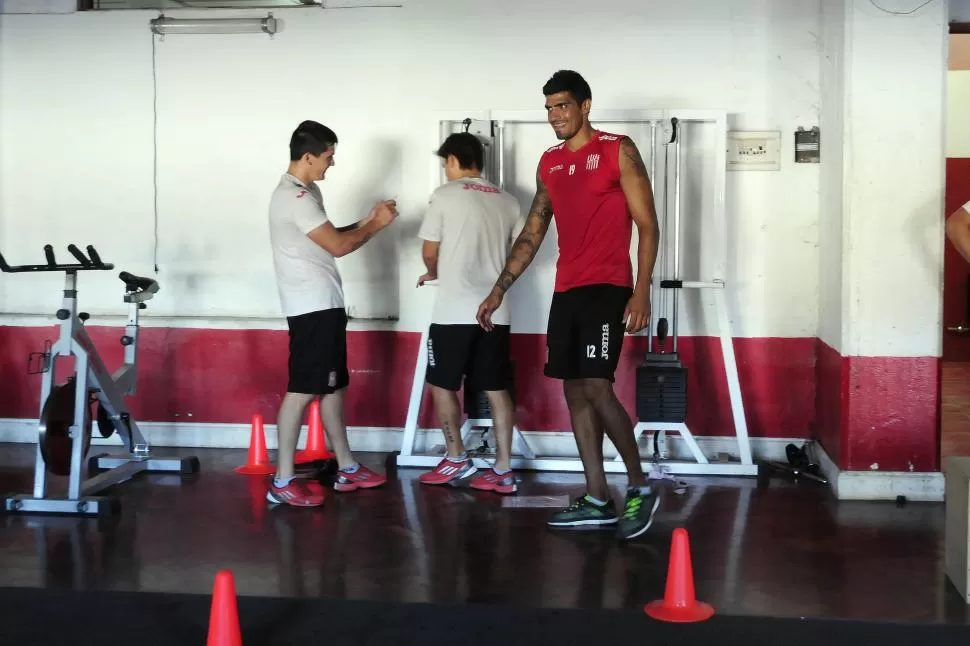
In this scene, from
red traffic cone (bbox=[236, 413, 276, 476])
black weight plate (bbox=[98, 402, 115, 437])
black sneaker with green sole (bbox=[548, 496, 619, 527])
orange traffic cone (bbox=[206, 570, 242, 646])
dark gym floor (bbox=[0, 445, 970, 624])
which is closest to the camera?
orange traffic cone (bbox=[206, 570, 242, 646])

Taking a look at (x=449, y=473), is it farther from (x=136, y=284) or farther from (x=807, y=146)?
(x=807, y=146)

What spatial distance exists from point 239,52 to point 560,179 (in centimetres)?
237

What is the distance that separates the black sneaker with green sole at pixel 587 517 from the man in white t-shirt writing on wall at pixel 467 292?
0.65 meters

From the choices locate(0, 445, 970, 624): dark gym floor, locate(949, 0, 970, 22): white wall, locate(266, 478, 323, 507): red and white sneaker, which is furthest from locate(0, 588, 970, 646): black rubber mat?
locate(949, 0, 970, 22): white wall

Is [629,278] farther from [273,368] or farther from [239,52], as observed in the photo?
[239,52]

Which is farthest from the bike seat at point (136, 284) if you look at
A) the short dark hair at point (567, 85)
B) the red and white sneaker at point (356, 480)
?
the short dark hair at point (567, 85)

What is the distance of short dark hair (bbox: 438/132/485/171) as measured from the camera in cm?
459

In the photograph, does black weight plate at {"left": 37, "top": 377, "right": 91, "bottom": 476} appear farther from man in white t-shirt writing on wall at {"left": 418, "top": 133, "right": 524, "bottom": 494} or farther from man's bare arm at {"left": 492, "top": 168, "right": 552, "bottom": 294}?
man's bare arm at {"left": 492, "top": 168, "right": 552, "bottom": 294}

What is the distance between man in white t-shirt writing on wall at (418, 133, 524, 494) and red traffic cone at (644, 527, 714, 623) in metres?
1.58

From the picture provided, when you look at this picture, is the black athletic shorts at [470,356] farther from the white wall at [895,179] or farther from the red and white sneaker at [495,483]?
the white wall at [895,179]

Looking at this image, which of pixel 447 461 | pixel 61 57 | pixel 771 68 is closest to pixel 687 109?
pixel 771 68

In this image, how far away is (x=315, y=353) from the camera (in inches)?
169

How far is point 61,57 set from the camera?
18.0ft

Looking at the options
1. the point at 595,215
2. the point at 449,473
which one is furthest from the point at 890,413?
the point at 449,473
